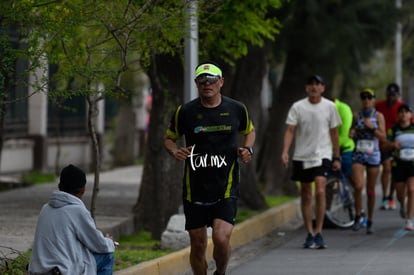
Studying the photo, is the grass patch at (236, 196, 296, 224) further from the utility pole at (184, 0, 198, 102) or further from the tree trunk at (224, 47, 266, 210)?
the utility pole at (184, 0, 198, 102)

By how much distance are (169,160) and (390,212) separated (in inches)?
199

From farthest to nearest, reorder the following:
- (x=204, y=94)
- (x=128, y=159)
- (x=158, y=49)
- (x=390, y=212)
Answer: (x=128, y=159) → (x=390, y=212) → (x=158, y=49) → (x=204, y=94)

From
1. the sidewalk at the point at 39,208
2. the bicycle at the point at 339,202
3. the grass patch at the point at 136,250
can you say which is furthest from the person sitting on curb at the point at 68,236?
the bicycle at the point at 339,202

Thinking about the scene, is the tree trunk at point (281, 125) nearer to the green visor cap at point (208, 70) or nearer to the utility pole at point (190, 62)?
the utility pole at point (190, 62)

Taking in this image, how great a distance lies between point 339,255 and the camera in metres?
12.8

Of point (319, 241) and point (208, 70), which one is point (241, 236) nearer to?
point (319, 241)

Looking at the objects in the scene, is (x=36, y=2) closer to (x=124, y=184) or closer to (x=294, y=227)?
(x=294, y=227)

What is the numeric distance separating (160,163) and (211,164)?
18.2 ft

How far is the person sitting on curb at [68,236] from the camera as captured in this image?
317 inches

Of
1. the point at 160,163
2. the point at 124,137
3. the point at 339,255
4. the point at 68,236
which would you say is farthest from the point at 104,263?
the point at 124,137

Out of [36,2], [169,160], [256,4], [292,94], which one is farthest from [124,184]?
[36,2]

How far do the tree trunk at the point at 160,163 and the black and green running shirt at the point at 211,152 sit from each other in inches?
196

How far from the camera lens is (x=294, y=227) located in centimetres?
1681

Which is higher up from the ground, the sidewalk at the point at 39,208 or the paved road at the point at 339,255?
the sidewalk at the point at 39,208
